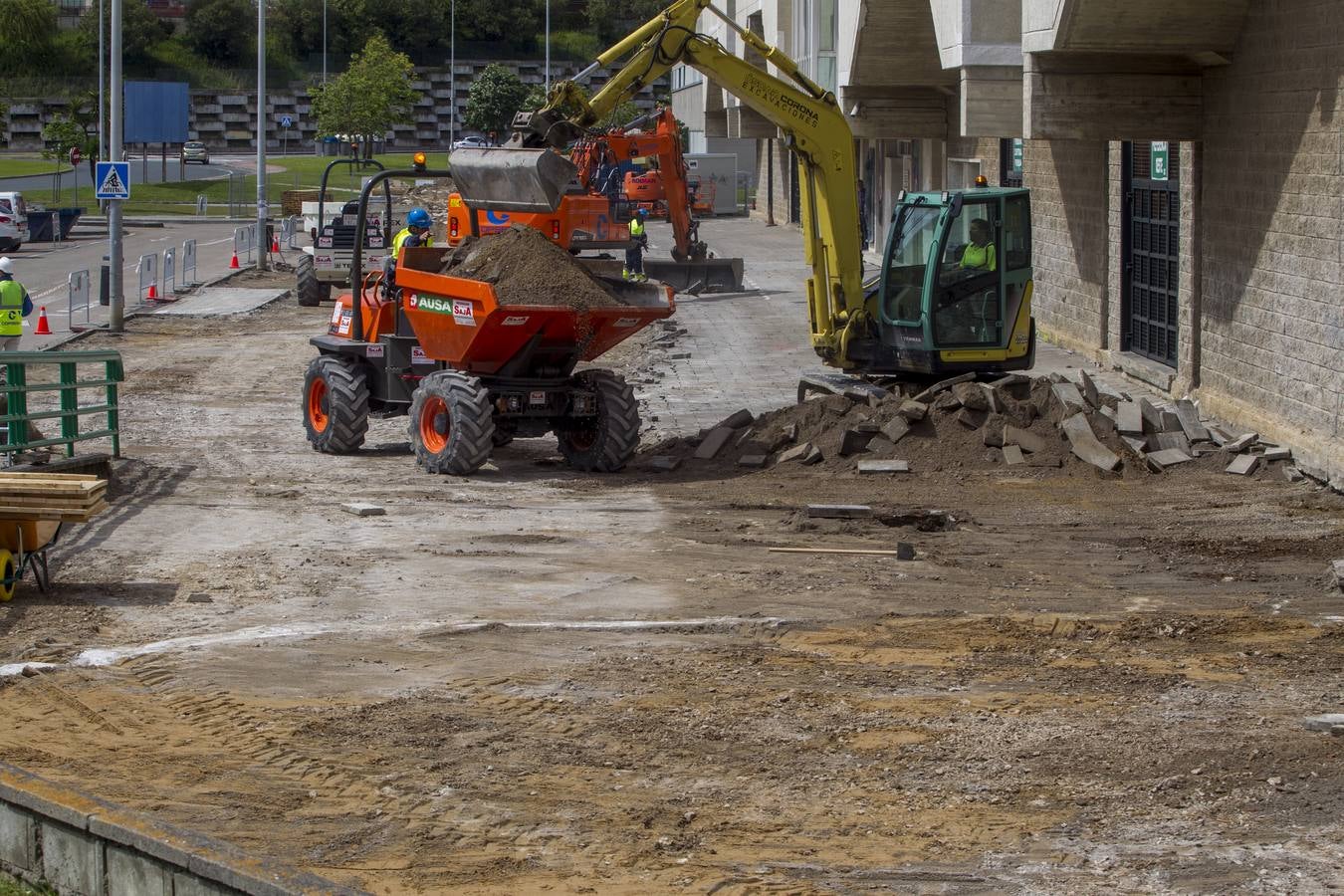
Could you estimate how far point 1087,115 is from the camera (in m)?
18.7

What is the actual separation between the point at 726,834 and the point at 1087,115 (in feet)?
44.3

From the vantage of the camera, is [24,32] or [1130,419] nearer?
[1130,419]

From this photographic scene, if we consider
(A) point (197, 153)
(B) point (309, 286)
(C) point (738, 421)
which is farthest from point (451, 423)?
(A) point (197, 153)

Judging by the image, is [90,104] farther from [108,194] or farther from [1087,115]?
[1087,115]

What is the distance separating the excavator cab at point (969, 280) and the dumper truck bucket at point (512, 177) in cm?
415

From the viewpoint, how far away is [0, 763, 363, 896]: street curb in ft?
20.2

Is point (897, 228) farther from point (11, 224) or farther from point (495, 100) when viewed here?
point (495, 100)

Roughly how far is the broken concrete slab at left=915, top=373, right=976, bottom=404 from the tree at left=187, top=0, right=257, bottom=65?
9523cm

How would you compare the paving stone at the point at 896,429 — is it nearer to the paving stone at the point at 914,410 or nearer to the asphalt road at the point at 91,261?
the paving stone at the point at 914,410

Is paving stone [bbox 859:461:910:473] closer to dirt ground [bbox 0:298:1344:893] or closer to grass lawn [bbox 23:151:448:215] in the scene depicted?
dirt ground [bbox 0:298:1344:893]

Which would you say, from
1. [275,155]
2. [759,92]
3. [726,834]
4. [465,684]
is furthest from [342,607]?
[275,155]

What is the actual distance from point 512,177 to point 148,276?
2206cm

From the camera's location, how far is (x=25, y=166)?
8175cm

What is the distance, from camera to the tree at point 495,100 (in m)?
90.9
